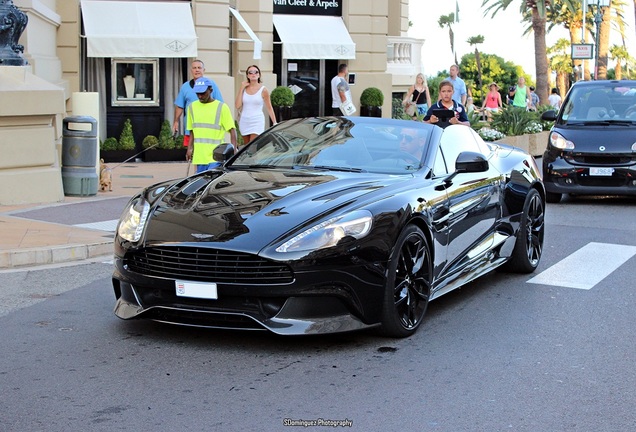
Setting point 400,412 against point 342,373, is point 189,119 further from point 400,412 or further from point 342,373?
point 400,412

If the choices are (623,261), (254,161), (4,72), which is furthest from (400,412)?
(4,72)

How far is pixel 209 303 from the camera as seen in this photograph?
646 centimetres

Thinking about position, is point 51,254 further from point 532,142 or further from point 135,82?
point 532,142

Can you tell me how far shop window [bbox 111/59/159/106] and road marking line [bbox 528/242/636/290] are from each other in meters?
13.4

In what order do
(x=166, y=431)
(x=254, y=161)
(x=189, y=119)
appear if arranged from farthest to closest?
1. (x=189, y=119)
2. (x=254, y=161)
3. (x=166, y=431)

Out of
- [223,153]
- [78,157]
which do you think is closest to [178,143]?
[78,157]

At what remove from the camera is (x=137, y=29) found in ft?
72.5

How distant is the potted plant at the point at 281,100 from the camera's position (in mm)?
26484

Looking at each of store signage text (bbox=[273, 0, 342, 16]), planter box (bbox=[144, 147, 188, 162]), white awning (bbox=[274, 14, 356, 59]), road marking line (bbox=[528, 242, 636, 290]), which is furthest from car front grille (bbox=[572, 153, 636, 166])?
store signage text (bbox=[273, 0, 342, 16])

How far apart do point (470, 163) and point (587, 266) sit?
2607 mm

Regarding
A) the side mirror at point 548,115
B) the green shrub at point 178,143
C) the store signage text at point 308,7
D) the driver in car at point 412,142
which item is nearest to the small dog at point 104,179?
the green shrub at point 178,143

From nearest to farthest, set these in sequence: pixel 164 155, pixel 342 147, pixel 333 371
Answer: pixel 333 371 < pixel 342 147 < pixel 164 155

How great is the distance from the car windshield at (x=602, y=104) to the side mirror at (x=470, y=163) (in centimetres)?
803

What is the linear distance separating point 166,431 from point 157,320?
1.73 m
